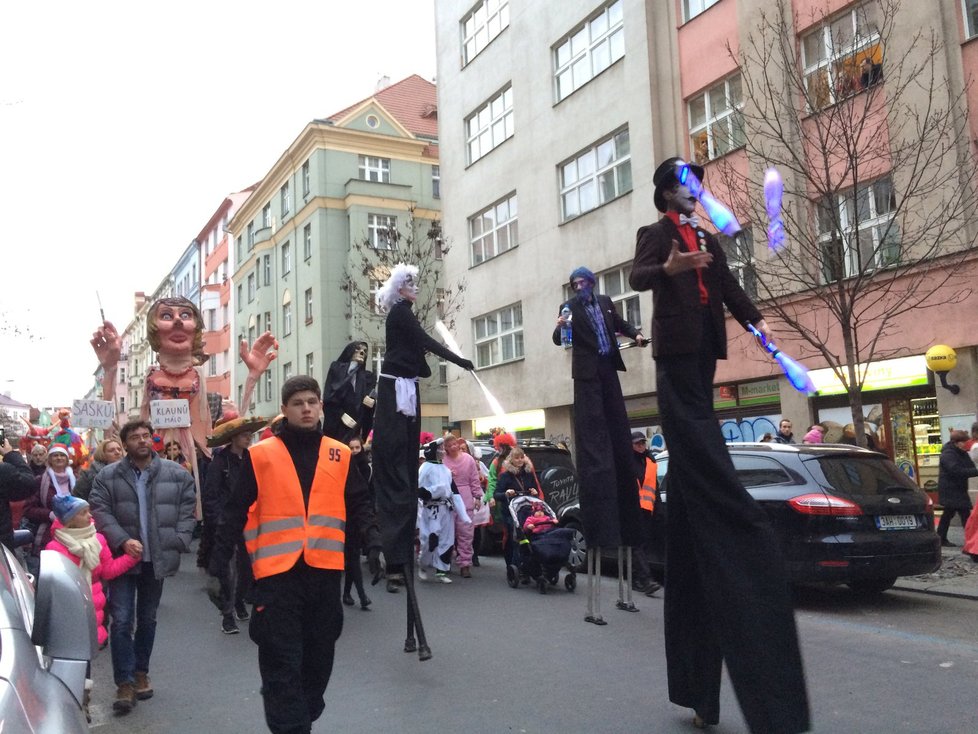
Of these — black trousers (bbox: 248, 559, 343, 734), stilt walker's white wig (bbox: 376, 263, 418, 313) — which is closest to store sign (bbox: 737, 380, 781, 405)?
stilt walker's white wig (bbox: 376, 263, 418, 313)

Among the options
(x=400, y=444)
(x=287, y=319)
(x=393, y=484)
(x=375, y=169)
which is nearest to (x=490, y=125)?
(x=375, y=169)

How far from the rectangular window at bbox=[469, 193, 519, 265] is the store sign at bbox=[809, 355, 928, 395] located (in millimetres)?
12142

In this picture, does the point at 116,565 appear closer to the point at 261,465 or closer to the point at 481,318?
the point at 261,465

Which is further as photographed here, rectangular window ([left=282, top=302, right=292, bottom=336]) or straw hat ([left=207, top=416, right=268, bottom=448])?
rectangular window ([left=282, top=302, right=292, bottom=336])

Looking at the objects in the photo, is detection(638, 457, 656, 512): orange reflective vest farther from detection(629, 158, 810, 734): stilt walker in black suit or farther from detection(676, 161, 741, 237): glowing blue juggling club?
detection(676, 161, 741, 237): glowing blue juggling club

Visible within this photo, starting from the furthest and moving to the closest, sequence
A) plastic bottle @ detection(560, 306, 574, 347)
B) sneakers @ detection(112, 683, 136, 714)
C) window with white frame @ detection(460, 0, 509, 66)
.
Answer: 1. window with white frame @ detection(460, 0, 509, 66)
2. plastic bottle @ detection(560, 306, 574, 347)
3. sneakers @ detection(112, 683, 136, 714)

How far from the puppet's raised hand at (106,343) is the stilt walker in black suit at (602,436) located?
19.9 feet

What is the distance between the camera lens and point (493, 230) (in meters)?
28.6

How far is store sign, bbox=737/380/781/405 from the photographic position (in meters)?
18.6

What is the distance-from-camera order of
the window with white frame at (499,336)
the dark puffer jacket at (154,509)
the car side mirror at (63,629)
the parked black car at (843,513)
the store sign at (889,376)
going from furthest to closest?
the window with white frame at (499,336)
the store sign at (889,376)
the parked black car at (843,513)
the dark puffer jacket at (154,509)
the car side mirror at (63,629)

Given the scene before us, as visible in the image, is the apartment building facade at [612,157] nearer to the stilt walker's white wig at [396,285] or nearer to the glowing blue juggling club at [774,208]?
the stilt walker's white wig at [396,285]

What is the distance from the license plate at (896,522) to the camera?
346 inches

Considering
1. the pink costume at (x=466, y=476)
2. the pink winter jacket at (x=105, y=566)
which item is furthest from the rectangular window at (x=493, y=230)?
the pink winter jacket at (x=105, y=566)

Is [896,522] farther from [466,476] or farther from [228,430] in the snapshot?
[228,430]
